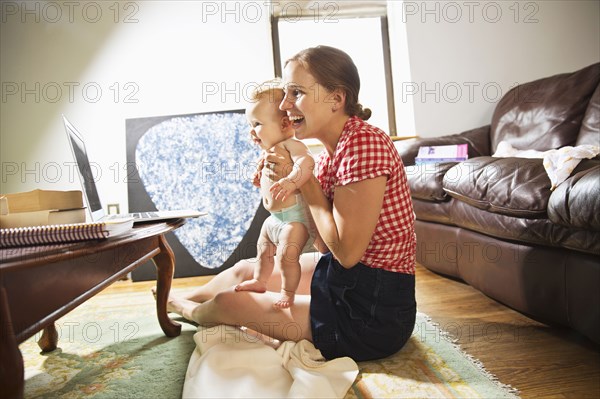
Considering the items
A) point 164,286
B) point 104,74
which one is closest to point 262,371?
point 164,286

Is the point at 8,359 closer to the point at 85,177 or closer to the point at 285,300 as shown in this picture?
the point at 285,300

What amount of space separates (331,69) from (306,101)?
10 centimetres

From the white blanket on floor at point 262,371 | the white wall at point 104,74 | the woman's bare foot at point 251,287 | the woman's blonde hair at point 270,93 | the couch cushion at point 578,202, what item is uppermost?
the white wall at point 104,74

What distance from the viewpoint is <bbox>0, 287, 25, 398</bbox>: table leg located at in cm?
53

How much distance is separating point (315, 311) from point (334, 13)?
288 cm

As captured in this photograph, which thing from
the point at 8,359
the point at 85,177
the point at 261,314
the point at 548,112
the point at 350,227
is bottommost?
the point at 261,314

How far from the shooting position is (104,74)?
313 centimetres

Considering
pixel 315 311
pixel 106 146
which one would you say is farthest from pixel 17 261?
pixel 106 146

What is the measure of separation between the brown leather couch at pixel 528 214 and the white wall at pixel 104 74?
4.84 feet

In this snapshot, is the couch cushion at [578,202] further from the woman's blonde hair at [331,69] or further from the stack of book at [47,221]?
the stack of book at [47,221]

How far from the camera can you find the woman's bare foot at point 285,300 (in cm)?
127

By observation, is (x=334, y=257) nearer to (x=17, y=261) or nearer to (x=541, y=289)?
(x=541, y=289)

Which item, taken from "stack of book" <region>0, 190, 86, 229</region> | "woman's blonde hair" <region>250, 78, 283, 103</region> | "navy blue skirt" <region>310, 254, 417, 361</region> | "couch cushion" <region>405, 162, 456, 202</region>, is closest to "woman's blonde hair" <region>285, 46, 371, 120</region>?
"woman's blonde hair" <region>250, 78, 283, 103</region>

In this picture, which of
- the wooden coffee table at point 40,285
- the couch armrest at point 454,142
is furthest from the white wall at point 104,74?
the wooden coffee table at point 40,285
